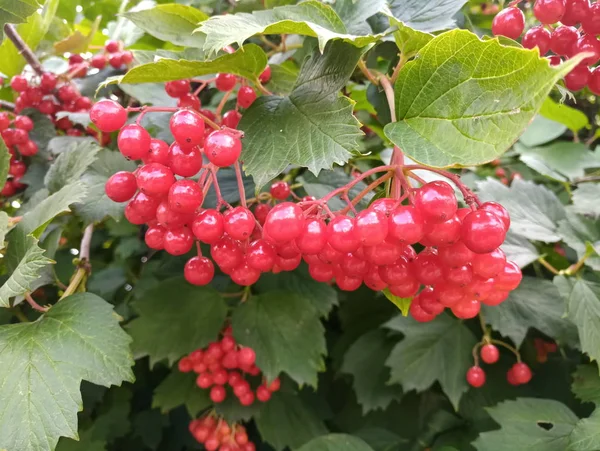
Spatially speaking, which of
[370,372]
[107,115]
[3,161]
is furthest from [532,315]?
[3,161]

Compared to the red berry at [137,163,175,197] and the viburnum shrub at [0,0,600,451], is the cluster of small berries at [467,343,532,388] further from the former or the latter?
the red berry at [137,163,175,197]

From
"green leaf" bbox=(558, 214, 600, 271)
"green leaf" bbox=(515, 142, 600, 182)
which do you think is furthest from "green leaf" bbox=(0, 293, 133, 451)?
"green leaf" bbox=(515, 142, 600, 182)

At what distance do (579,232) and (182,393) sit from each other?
1189mm

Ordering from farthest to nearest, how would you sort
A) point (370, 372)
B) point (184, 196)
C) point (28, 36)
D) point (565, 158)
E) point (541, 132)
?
point (541, 132) → point (565, 158) → point (370, 372) → point (28, 36) → point (184, 196)

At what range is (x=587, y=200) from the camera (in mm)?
1270

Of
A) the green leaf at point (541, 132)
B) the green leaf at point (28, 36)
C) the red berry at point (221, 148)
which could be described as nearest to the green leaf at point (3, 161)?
the green leaf at point (28, 36)

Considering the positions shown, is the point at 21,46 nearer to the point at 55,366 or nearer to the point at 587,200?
the point at 55,366

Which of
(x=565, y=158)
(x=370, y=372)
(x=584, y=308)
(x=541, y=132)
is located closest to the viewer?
(x=584, y=308)

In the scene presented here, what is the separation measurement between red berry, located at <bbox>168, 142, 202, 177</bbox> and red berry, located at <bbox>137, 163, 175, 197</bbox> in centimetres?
2

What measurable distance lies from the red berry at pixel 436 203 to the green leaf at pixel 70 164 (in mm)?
706

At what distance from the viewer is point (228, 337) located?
1.24 metres

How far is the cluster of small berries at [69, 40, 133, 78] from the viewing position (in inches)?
52.0

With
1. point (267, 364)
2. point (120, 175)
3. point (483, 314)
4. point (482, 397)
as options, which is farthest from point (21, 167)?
point (482, 397)

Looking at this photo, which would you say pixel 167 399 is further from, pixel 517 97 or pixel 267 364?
pixel 517 97
